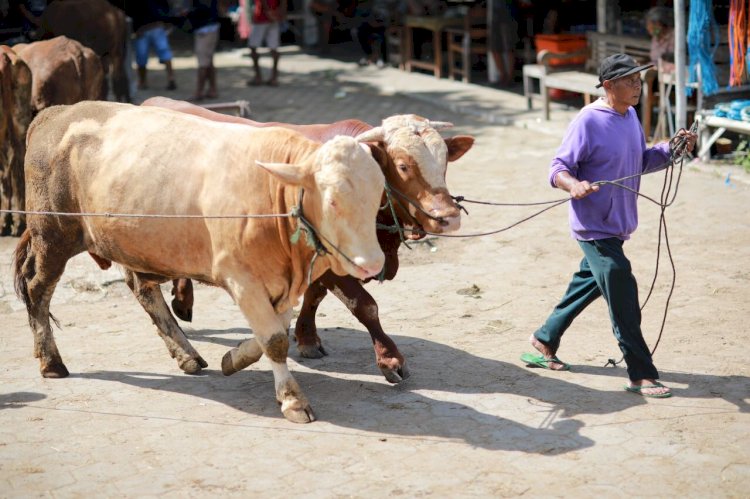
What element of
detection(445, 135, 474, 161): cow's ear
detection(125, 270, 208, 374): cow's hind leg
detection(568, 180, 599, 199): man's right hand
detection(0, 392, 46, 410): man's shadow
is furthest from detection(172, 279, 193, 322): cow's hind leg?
detection(568, 180, 599, 199): man's right hand

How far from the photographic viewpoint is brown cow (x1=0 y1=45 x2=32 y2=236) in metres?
10.1

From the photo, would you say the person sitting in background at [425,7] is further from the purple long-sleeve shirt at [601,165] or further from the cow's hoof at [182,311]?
the purple long-sleeve shirt at [601,165]

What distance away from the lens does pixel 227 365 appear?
6465mm

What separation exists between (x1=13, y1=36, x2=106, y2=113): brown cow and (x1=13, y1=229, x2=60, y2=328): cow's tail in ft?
12.7

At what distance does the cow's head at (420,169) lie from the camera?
6.11 m

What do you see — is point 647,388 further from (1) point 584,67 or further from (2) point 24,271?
(1) point 584,67

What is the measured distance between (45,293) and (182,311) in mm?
1127

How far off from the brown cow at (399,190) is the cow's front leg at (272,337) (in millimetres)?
477

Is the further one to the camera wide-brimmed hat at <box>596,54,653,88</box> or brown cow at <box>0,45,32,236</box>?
brown cow at <box>0,45,32,236</box>

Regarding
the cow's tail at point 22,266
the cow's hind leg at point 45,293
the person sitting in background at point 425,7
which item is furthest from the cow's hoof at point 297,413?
the person sitting in background at point 425,7

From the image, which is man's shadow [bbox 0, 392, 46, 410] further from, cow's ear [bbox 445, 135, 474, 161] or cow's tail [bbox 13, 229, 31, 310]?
cow's ear [bbox 445, 135, 474, 161]

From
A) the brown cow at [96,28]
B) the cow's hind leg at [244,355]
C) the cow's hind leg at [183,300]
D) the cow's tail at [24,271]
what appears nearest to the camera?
the cow's hind leg at [244,355]

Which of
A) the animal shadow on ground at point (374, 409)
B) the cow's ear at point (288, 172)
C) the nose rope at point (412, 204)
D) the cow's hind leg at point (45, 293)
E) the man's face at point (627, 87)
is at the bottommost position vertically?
the animal shadow on ground at point (374, 409)

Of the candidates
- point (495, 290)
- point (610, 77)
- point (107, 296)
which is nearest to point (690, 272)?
point (495, 290)
